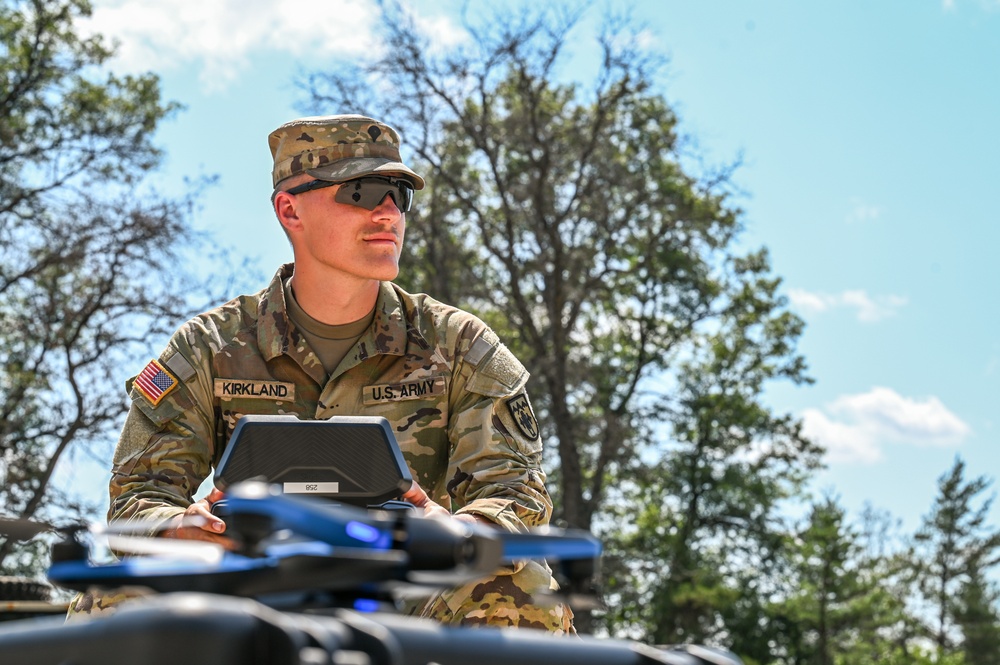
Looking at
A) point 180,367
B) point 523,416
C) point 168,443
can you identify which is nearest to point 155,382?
point 180,367

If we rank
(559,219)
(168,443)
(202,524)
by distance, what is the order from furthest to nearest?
(559,219) → (168,443) → (202,524)

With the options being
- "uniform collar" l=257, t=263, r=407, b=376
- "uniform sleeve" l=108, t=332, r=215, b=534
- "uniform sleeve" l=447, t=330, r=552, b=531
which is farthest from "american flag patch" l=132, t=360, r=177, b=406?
"uniform sleeve" l=447, t=330, r=552, b=531

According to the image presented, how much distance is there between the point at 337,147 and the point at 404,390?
0.79 meters

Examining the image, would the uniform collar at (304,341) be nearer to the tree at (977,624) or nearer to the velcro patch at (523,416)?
the velcro patch at (523,416)

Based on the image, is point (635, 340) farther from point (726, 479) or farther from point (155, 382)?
point (155, 382)

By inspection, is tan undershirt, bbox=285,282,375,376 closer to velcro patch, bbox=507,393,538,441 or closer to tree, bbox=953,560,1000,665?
velcro patch, bbox=507,393,538,441

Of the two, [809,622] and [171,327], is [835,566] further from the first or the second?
[171,327]

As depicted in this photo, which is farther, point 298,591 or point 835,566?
point 835,566

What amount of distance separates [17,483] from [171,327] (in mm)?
3540

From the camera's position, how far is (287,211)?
437 centimetres

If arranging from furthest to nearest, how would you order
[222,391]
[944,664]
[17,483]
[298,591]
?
1. [944,664]
2. [17,483]
3. [222,391]
4. [298,591]

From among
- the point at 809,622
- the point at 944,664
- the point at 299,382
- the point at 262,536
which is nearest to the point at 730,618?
the point at 809,622

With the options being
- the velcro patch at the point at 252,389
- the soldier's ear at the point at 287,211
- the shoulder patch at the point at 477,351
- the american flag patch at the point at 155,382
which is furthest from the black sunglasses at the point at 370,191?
the american flag patch at the point at 155,382

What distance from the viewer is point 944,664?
35875mm
